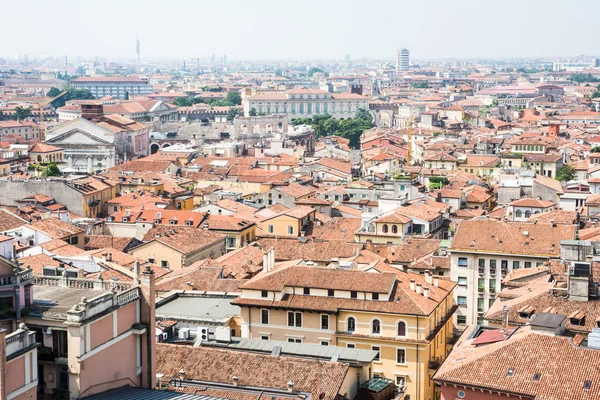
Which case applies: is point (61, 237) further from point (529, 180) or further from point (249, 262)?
point (529, 180)

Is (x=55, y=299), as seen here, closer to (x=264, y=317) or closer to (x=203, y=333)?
(x=203, y=333)

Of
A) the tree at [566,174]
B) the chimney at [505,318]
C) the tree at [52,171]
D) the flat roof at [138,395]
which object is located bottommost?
the tree at [566,174]

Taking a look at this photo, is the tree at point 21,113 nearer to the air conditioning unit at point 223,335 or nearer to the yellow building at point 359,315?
the yellow building at point 359,315

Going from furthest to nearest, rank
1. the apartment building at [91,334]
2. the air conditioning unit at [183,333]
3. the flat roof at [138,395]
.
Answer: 1. the air conditioning unit at [183,333]
2. the flat roof at [138,395]
3. the apartment building at [91,334]

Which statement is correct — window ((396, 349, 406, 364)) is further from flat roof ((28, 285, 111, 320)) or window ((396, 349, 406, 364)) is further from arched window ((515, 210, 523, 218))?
arched window ((515, 210, 523, 218))

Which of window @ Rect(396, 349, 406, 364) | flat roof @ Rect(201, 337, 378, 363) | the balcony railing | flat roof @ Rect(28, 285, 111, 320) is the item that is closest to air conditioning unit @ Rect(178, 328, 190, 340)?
flat roof @ Rect(201, 337, 378, 363)

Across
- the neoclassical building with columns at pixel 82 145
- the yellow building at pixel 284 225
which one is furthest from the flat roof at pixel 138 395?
the neoclassical building with columns at pixel 82 145
